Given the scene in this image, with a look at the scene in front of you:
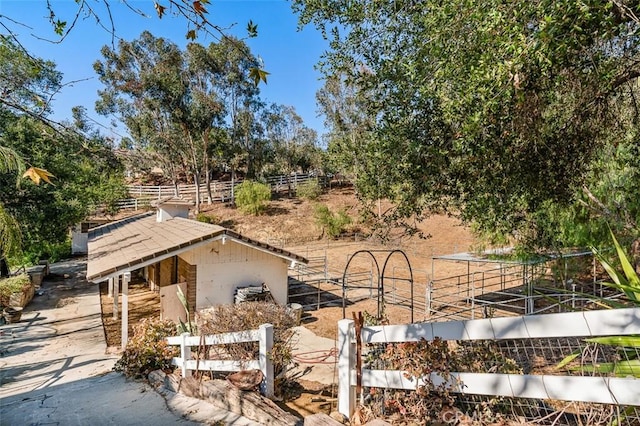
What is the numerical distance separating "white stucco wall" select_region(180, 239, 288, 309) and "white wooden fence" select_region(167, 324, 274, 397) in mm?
Result: 5014

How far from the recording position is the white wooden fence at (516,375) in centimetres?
186

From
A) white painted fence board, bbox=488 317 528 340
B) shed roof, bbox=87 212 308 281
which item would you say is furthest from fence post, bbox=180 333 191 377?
white painted fence board, bbox=488 317 528 340

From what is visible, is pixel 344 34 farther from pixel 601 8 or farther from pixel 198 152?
pixel 198 152

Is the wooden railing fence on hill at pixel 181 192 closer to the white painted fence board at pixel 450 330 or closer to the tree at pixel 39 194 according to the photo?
the tree at pixel 39 194

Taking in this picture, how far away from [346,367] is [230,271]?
27.9ft

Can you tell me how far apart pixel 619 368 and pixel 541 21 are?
2.82 m

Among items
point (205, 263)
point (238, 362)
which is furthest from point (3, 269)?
point (238, 362)

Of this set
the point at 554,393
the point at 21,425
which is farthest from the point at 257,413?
the point at 21,425

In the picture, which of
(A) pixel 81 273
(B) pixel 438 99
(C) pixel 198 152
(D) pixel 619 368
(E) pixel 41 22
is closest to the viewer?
(D) pixel 619 368

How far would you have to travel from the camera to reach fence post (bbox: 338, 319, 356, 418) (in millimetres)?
3234

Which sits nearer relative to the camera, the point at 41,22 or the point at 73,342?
the point at 41,22

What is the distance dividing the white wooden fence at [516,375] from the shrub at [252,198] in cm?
2898

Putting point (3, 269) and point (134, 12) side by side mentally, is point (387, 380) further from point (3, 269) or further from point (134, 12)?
point (3, 269)

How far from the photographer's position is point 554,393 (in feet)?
6.87
